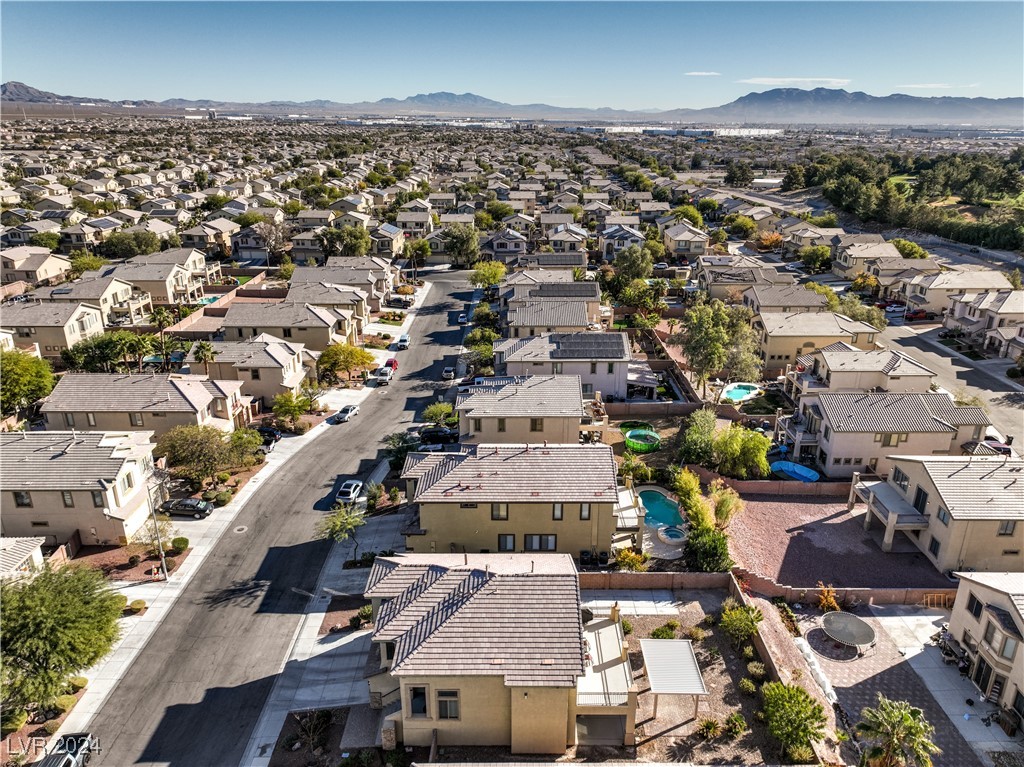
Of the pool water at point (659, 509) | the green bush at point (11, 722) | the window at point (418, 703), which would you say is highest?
the window at point (418, 703)

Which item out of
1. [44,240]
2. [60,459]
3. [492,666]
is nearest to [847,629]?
[492,666]

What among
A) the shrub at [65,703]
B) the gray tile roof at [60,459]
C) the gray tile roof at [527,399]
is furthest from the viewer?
the gray tile roof at [527,399]

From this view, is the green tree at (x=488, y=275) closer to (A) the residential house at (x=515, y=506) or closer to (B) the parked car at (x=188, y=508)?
(B) the parked car at (x=188, y=508)

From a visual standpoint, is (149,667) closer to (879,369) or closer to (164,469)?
(164,469)

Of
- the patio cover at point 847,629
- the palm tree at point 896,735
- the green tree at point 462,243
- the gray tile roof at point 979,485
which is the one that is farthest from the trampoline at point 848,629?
the green tree at point 462,243

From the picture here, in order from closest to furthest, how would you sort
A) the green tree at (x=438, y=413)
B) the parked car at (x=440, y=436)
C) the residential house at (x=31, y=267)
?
the parked car at (x=440, y=436) < the green tree at (x=438, y=413) < the residential house at (x=31, y=267)

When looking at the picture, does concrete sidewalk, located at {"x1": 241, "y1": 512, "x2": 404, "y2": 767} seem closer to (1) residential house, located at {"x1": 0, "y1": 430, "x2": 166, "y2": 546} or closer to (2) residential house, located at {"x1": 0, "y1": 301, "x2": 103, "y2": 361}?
(1) residential house, located at {"x1": 0, "y1": 430, "x2": 166, "y2": 546}
